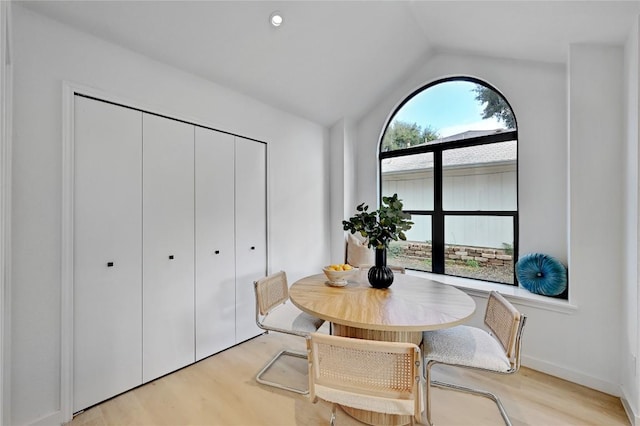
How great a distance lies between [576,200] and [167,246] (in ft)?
10.4

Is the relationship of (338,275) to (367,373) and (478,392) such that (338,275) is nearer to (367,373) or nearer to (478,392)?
(367,373)

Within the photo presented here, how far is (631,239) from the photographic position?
1932mm

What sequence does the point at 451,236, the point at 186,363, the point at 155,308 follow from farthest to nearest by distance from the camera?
the point at 451,236 < the point at 186,363 < the point at 155,308

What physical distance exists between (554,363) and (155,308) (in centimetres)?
318

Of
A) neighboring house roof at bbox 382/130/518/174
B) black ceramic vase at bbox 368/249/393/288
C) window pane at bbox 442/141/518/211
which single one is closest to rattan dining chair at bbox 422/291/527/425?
black ceramic vase at bbox 368/249/393/288

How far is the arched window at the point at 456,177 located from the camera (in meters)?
2.99

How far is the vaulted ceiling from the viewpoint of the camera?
1.96 m

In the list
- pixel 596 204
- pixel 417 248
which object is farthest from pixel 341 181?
pixel 596 204

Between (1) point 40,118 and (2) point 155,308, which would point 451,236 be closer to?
(2) point 155,308

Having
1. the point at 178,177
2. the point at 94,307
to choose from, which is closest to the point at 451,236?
the point at 178,177

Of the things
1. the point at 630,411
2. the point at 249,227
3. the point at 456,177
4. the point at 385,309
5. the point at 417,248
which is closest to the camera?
the point at 385,309

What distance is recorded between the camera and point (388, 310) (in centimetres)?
174

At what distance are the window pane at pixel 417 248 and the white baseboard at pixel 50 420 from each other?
10.8 feet

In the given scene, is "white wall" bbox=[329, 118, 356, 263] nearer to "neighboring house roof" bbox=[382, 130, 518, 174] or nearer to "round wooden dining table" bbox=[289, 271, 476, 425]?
"neighboring house roof" bbox=[382, 130, 518, 174]
